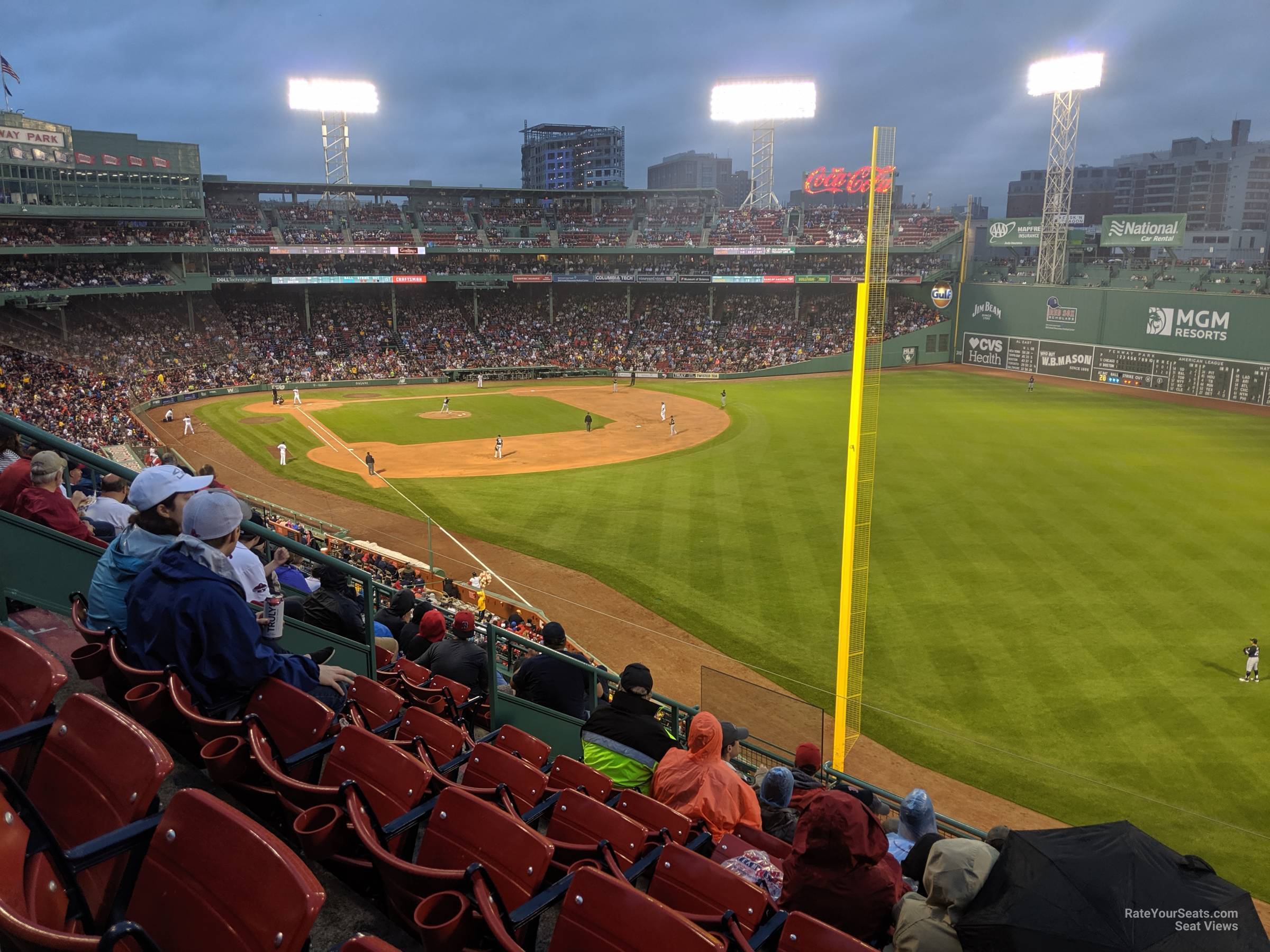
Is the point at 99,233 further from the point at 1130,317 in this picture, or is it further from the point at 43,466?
the point at 1130,317

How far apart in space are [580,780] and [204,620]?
8.11ft

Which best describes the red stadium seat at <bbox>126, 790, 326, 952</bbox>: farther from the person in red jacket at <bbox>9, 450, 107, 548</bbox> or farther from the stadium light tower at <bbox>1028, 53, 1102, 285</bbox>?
the stadium light tower at <bbox>1028, 53, 1102, 285</bbox>

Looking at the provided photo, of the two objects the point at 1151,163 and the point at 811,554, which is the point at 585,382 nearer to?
the point at 811,554

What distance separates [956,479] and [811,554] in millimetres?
9909

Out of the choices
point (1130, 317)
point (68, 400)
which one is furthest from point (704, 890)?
point (1130, 317)

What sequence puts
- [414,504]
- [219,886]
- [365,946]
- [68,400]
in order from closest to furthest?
[365,946] → [219,886] → [414,504] → [68,400]

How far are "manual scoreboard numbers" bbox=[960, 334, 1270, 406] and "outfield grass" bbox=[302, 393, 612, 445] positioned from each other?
31437 millimetres

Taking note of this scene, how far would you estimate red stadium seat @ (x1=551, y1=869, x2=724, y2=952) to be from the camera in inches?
113

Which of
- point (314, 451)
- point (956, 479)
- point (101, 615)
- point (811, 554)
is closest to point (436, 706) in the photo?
point (101, 615)

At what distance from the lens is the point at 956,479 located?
31047 millimetres

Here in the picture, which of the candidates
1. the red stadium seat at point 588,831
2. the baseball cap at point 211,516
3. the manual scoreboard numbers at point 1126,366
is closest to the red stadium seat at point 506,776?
the red stadium seat at point 588,831

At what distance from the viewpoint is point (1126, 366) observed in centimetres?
5144

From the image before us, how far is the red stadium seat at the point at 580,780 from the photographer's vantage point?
17.9ft

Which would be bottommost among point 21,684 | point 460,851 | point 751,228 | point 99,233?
point 460,851
